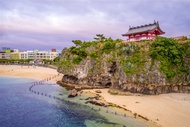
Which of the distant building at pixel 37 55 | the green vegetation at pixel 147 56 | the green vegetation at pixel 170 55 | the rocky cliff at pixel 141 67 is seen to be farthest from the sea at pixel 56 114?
the distant building at pixel 37 55

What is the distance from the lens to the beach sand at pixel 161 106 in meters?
28.5

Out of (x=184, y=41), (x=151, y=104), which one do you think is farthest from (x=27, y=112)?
(x=184, y=41)

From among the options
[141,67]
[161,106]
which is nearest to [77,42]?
[141,67]

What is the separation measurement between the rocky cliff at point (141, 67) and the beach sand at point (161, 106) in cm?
330

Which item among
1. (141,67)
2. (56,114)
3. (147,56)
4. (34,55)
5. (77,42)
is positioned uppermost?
(77,42)

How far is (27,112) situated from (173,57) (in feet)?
120

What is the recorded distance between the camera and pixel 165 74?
147 feet

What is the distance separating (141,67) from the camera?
4650cm

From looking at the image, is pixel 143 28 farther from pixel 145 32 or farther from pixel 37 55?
pixel 37 55

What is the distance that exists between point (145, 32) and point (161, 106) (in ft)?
88.4

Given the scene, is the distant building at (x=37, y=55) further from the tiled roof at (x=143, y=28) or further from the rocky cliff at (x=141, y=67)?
the tiled roof at (x=143, y=28)

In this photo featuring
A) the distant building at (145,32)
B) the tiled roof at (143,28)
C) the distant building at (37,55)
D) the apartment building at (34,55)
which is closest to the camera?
the distant building at (145,32)

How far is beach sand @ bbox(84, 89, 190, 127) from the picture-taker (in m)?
28.5

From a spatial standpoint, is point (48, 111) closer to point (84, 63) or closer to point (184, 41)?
point (84, 63)
